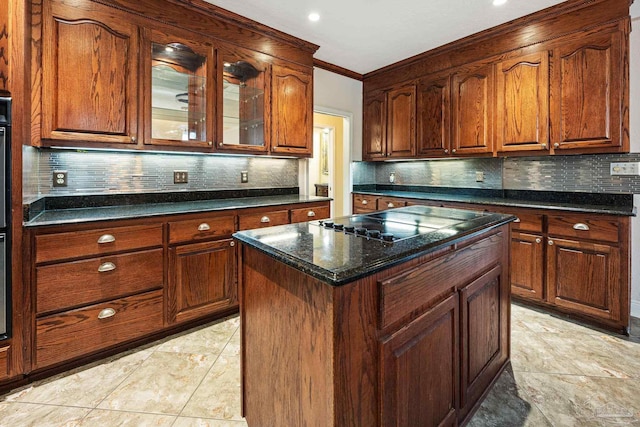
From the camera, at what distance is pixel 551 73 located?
111 inches

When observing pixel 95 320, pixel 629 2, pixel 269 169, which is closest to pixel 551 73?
pixel 629 2

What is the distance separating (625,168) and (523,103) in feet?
3.20

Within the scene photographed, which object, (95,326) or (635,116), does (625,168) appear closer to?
(635,116)

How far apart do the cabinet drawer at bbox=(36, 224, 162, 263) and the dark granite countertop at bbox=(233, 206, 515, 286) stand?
1.14 m

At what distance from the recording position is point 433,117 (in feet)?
12.5

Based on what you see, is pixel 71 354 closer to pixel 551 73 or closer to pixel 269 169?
pixel 269 169

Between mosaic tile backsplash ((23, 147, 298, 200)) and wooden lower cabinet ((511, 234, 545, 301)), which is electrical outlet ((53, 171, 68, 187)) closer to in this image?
mosaic tile backsplash ((23, 147, 298, 200))

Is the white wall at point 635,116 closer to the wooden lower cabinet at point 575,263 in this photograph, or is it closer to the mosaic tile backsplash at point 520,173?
the mosaic tile backsplash at point 520,173

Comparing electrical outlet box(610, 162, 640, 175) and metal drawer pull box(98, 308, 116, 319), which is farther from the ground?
electrical outlet box(610, 162, 640, 175)

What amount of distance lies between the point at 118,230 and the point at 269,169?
1798mm

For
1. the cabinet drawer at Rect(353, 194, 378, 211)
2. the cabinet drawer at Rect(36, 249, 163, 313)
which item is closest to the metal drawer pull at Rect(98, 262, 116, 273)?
the cabinet drawer at Rect(36, 249, 163, 313)

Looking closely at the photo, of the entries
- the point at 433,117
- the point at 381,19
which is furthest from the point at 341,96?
the point at 381,19

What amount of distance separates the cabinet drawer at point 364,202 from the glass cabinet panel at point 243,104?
177 centimetres

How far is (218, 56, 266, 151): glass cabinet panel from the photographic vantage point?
2887mm
